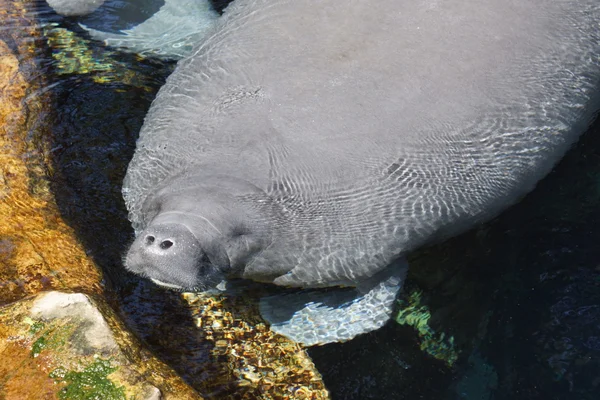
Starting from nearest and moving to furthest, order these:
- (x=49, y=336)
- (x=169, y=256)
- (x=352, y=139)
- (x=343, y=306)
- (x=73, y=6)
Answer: (x=49, y=336)
(x=169, y=256)
(x=352, y=139)
(x=343, y=306)
(x=73, y=6)

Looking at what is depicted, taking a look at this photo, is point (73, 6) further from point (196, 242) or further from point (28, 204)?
point (196, 242)

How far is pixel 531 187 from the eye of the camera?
4.93 meters

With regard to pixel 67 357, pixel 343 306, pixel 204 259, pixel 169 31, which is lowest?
pixel 343 306

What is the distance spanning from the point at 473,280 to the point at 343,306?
1031 mm

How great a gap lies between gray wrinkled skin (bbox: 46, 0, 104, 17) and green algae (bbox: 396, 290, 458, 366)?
146 inches

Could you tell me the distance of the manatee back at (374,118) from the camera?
4.20 m

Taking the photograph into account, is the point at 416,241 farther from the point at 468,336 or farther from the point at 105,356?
the point at 105,356

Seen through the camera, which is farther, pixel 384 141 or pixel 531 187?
pixel 531 187

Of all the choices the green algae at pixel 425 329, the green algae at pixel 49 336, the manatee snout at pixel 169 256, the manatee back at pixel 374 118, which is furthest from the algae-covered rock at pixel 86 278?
the green algae at pixel 425 329

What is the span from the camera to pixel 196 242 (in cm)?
378

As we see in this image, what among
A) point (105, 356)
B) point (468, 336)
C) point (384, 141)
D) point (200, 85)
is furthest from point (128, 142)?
point (468, 336)

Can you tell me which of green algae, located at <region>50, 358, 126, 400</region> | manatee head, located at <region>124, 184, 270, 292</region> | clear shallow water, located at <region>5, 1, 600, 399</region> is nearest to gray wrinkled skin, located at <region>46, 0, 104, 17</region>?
clear shallow water, located at <region>5, 1, 600, 399</region>

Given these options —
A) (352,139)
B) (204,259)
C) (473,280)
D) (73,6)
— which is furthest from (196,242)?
(73,6)

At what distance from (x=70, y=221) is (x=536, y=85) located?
2984mm
